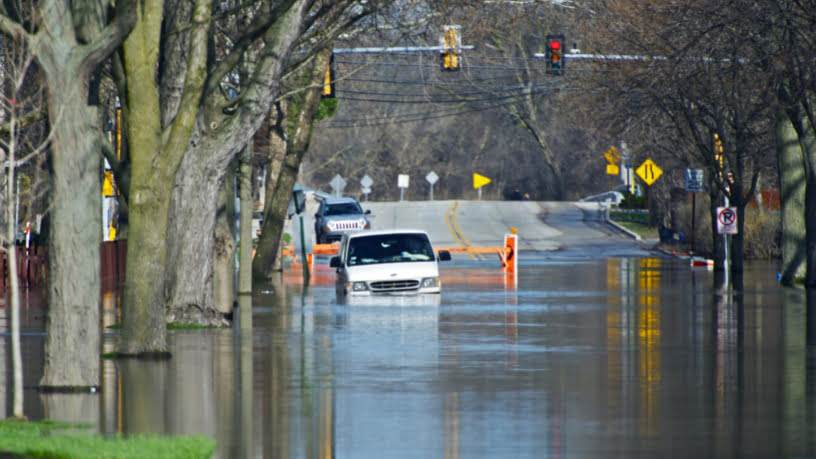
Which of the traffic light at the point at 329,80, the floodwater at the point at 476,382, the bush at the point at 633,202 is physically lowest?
the floodwater at the point at 476,382

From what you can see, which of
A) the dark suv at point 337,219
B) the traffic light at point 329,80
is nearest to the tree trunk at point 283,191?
the traffic light at point 329,80

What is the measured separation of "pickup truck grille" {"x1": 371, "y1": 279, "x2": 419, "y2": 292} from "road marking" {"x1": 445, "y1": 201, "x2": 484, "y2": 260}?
2105 cm

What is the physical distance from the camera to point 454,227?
6525 cm

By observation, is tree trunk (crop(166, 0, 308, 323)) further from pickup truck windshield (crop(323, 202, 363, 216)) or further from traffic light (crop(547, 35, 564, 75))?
pickup truck windshield (crop(323, 202, 363, 216))

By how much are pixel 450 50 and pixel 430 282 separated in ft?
21.2

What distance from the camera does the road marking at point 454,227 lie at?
5537 cm

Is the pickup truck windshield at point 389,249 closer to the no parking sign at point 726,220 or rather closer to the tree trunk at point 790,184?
the no parking sign at point 726,220

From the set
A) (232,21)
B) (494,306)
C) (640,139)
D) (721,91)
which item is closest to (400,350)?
(494,306)

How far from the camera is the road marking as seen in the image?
55372 millimetres

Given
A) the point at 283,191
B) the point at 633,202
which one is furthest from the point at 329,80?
the point at 633,202

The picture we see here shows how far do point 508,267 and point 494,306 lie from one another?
1510 cm

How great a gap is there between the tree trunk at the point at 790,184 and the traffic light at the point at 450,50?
8049 millimetres

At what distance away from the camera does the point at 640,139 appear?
51.3 meters

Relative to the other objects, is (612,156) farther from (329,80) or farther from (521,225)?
(329,80)
